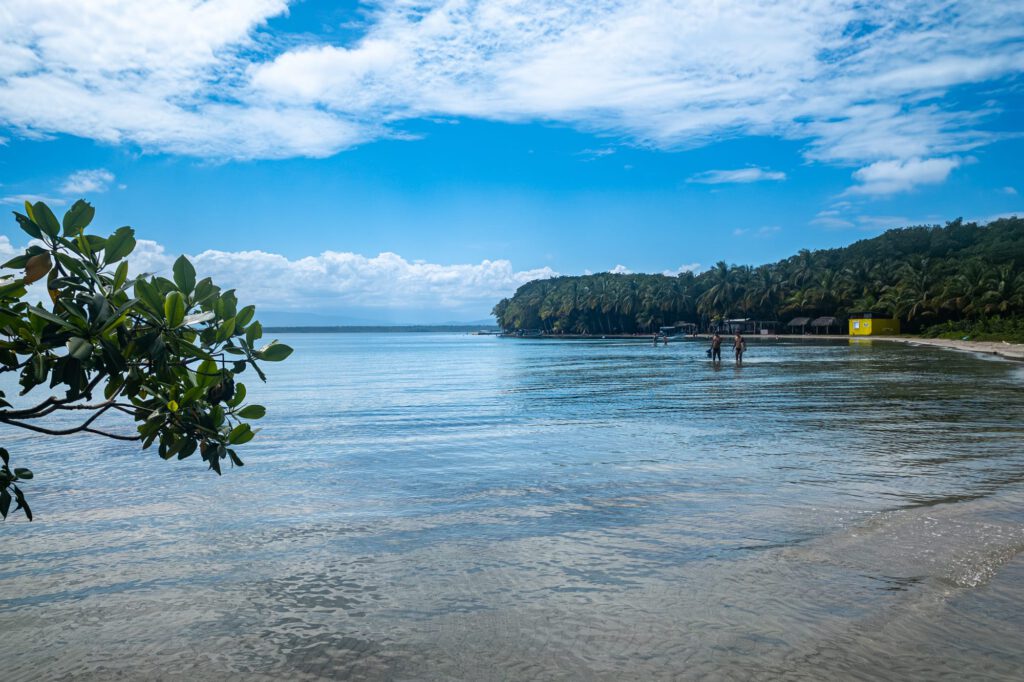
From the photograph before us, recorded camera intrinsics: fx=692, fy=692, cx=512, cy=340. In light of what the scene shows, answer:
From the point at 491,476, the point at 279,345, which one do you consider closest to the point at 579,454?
the point at 491,476

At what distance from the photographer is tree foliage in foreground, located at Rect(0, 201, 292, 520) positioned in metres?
2.61

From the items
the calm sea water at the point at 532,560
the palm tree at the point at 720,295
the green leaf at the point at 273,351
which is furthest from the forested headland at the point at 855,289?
the green leaf at the point at 273,351

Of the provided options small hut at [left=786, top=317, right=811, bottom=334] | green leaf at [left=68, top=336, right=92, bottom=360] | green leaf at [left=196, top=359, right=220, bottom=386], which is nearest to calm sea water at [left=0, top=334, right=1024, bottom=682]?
green leaf at [left=196, top=359, right=220, bottom=386]

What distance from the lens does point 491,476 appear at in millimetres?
9594

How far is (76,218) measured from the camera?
280 cm

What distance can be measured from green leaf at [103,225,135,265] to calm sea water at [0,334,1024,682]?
254 cm

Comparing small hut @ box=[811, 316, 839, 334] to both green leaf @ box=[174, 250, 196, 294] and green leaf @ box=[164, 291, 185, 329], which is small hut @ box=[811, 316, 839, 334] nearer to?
green leaf @ box=[174, 250, 196, 294]

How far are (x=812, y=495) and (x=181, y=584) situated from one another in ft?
21.6

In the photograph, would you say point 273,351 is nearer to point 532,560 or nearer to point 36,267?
point 36,267

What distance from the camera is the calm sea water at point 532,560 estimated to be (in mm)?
4215

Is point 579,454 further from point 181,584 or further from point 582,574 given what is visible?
point 181,584

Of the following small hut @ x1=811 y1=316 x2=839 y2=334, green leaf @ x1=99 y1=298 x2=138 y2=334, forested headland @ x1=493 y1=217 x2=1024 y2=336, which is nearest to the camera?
green leaf @ x1=99 y1=298 x2=138 y2=334

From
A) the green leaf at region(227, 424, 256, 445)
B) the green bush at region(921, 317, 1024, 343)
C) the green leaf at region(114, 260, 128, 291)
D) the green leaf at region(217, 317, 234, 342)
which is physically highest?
the green leaf at region(114, 260, 128, 291)

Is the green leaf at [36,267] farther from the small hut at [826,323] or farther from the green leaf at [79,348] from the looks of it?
the small hut at [826,323]
